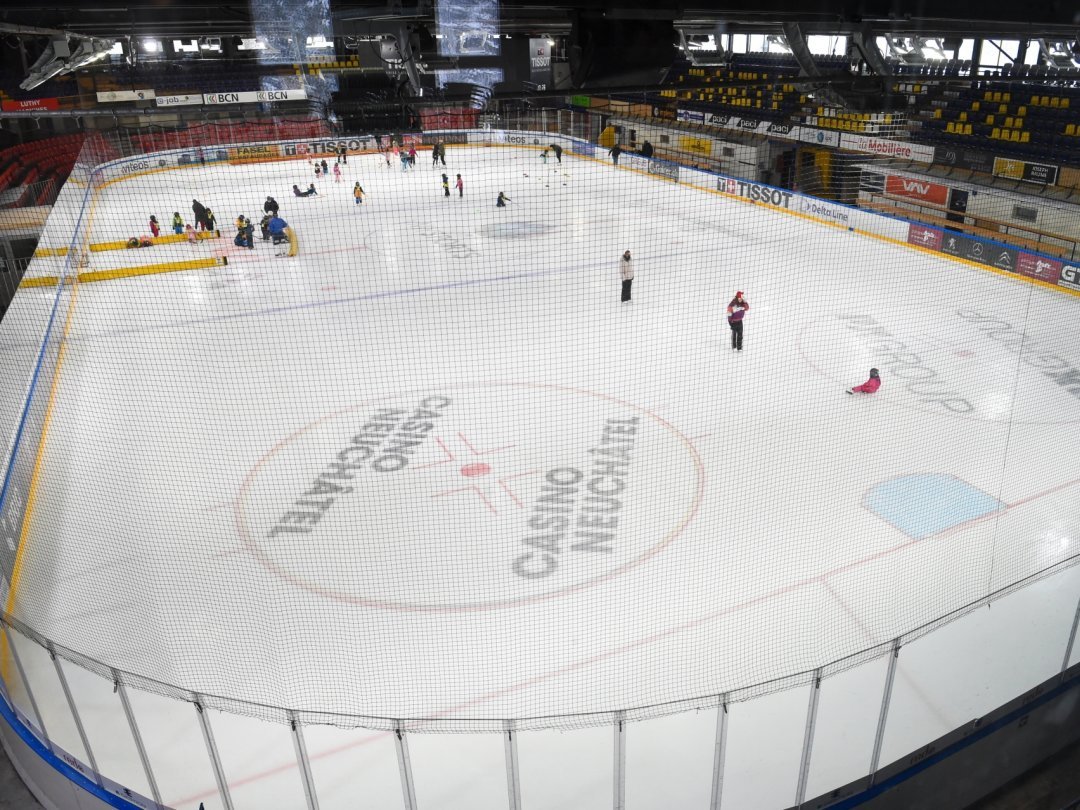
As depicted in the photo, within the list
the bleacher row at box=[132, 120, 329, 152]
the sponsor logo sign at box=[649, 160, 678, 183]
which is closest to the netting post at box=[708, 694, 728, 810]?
the sponsor logo sign at box=[649, 160, 678, 183]

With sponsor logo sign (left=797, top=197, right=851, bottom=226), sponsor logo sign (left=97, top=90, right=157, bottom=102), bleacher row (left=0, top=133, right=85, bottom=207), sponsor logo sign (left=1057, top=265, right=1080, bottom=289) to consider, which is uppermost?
sponsor logo sign (left=97, top=90, right=157, bottom=102)

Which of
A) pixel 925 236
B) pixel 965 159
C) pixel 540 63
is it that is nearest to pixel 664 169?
pixel 965 159

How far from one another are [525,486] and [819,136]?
9247 mm

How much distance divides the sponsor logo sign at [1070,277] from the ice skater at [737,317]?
4527 millimetres

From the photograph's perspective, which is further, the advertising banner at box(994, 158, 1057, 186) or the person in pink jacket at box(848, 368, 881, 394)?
the advertising banner at box(994, 158, 1057, 186)

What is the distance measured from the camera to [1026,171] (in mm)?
11469

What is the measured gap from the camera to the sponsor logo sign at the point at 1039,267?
10070 mm

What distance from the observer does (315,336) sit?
375 inches

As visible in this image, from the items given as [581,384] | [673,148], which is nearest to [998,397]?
[581,384]

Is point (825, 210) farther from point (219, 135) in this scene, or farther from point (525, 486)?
point (219, 135)

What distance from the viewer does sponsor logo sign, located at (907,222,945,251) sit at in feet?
38.2

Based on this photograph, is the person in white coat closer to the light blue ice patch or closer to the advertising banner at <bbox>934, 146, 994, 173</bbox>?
the light blue ice patch

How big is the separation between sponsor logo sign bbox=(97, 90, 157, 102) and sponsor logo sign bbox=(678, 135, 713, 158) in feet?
43.6

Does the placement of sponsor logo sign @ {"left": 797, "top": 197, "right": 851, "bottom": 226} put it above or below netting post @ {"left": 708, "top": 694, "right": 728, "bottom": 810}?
above
